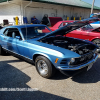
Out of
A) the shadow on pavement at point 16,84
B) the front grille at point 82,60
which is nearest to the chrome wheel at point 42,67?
the shadow on pavement at point 16,84

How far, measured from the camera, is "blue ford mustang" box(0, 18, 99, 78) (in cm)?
272

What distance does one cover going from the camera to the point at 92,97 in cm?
249

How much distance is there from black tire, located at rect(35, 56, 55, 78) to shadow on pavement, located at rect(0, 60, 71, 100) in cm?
43

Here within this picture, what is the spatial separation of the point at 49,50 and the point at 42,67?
0.64 metres

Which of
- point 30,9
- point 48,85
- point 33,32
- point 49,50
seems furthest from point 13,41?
point 30,9

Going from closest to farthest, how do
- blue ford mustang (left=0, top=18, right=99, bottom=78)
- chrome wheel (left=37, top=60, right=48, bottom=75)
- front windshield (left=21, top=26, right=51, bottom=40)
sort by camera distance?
1. blue ford mustang (left=0, top=18, right=99, bottom=78)
2. chrome wheel (left=37, top=60, right=48, bottom=75)
3. front windshield (left=21, top=26, right=51, bottom=40)

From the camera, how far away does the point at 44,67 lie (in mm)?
3168

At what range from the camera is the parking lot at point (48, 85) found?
2.53 meters

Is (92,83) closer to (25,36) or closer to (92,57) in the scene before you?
(92,57)

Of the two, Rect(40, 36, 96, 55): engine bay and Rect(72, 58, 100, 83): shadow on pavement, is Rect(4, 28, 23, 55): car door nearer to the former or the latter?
Rect(40, 36, 96, 55): engine bay

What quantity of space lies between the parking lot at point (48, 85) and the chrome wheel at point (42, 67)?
19 cm

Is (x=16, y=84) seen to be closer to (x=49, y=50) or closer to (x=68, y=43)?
(x=49, y=50)

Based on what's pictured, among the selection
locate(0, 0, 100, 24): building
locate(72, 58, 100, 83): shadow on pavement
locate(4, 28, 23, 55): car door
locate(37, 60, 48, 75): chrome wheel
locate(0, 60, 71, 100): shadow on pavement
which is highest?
locate(0, 0, 100, 24): building

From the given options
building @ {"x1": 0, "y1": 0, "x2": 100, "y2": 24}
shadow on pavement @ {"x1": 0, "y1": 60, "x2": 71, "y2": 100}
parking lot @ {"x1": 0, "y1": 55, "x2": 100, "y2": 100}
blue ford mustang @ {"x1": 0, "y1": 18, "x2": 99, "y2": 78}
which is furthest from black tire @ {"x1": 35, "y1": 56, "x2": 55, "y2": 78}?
building @ {"x1": 0, "y1": 0, "x2": 100, "y2": 24}
